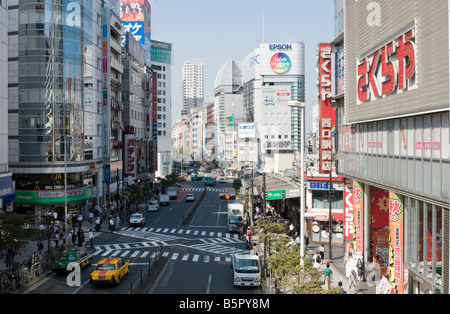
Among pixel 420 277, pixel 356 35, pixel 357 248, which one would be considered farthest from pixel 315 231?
pixel 420 277

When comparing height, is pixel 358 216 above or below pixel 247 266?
above

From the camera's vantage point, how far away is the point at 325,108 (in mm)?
39562

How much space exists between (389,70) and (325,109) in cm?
1513

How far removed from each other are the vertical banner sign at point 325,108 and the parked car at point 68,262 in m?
19.3

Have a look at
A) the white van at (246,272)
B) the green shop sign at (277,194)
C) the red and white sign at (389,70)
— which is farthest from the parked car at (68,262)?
the green shop sign at (277,194)

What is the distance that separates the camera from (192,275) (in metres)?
31.3

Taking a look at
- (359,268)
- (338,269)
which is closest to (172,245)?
(338,269)

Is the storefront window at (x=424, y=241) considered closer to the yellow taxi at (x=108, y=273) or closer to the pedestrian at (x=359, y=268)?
the pedestrian at (x=359, y=268)

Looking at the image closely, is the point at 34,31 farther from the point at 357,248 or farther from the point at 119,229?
the point at 357,248

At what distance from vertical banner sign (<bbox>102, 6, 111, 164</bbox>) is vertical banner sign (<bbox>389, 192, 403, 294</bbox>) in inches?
2140

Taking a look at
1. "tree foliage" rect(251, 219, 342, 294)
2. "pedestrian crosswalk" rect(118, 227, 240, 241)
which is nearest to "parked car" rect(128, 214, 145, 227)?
"pedestrian crosswalk" rect(118, 227, 240, 241)

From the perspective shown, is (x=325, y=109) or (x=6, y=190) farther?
(x=6, y=190)

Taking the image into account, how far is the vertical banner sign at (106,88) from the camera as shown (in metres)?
72.5

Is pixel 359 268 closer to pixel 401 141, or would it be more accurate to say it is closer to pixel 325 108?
pixel 401 141
